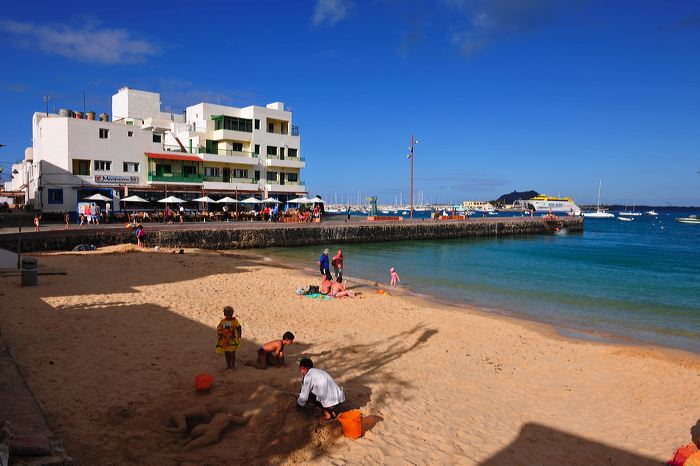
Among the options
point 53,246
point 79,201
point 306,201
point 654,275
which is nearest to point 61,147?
point 79,201

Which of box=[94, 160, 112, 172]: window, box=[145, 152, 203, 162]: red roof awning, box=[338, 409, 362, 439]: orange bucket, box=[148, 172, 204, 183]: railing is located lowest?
box=[338, 409, 362, 439]: orange bucket

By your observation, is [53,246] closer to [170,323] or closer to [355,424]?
[170,323]

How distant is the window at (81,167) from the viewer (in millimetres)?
38625

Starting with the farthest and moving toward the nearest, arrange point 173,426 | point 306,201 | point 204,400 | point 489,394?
point 306,201
point 489,394
point 204,400
point 173,426

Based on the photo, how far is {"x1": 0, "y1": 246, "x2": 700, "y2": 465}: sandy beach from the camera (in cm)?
609

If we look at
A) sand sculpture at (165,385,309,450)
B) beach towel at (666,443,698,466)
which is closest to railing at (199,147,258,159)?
sand sculpture at (165,385,309,450)

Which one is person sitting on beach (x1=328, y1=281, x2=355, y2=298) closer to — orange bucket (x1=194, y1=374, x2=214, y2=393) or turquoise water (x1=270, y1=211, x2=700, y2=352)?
turquoise water (x1=270, y1=211, x2=700, y2=352)

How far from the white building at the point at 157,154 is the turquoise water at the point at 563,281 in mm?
15598

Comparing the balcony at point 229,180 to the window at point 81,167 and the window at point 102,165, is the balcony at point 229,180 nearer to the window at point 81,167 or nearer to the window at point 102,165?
the window at point 102,165

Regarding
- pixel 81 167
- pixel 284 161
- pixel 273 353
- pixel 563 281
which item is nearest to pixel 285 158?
pixel 284 161

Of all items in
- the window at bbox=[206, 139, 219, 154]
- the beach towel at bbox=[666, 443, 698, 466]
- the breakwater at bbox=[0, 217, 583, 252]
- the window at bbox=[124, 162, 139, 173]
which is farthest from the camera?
the window at bbox=[206, 139, 219, 154]

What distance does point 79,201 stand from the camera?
38562 millimetres

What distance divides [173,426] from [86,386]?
84.2 inches

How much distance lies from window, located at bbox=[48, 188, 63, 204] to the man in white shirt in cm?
3887
